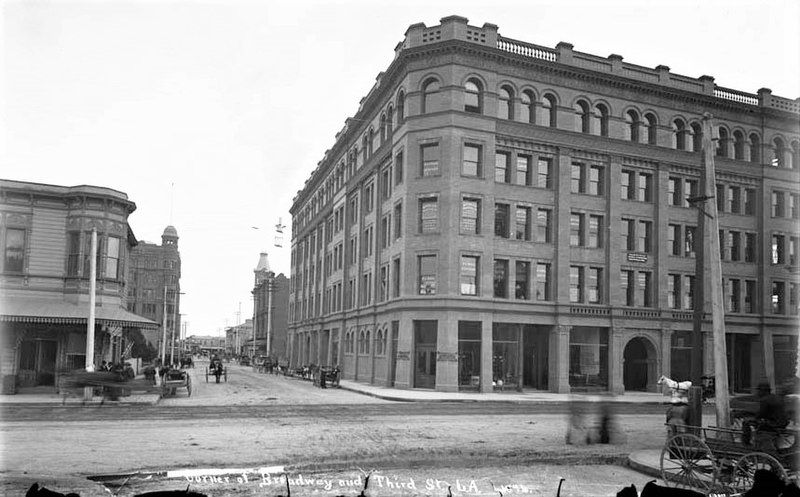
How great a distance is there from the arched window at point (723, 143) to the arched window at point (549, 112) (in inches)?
530

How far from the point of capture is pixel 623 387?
43.2 meters

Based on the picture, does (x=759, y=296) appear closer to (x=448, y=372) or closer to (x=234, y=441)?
(x=448, y=372)

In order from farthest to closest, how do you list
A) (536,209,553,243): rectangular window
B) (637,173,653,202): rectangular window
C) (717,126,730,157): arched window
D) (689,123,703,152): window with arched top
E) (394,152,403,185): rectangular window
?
1. (717,126,730,157): arched window
2. (689,123,703,152): window with arched top
3. (637,173,653,202): rectangular window
4. (394,152,403,185): rectangular window
5. (536,209,553,243): rectangular window

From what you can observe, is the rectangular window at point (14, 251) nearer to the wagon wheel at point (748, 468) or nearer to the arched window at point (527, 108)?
the arched window at point (527, 108)

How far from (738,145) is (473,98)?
69.3ft

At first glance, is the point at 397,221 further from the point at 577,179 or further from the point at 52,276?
the point at 52,276

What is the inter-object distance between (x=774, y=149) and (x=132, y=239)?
4551 cm

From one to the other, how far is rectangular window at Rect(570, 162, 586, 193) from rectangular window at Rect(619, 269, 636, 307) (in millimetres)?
6124

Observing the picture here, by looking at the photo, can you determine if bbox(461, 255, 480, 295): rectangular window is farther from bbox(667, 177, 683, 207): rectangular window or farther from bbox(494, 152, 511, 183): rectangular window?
bbox(667, 177, 683, 207): rectangular window

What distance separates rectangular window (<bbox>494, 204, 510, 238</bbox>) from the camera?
135 feet

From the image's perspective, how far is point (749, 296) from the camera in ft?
158

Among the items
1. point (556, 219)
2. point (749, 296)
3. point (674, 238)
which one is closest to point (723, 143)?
point (674, 238)

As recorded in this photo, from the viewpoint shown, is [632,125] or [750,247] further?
[750,247]

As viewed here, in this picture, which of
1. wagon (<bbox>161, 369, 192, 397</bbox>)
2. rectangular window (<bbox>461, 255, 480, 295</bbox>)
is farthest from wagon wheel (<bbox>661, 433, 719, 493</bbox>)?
rectangular window (<bbox>461, 255, 480, 295</bbox>)
